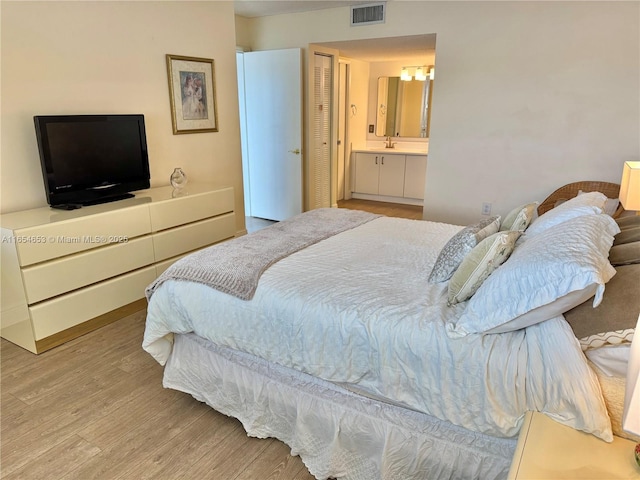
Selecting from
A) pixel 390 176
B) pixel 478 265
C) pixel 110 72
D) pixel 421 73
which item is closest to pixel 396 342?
pixel 478 265

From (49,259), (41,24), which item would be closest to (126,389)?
(49,259)

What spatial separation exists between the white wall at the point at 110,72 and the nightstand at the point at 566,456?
314 centimetres

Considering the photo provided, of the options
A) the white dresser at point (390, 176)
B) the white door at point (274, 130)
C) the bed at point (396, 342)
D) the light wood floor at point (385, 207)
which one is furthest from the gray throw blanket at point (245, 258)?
the white dresser at point (390, 176)

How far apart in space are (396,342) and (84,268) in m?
2.14

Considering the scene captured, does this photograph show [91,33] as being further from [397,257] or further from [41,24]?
[397,257]

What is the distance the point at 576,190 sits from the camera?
3.77 meters

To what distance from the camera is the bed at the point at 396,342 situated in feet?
4.41

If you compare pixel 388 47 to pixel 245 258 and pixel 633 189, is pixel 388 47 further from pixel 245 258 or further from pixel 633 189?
pixel 245 258

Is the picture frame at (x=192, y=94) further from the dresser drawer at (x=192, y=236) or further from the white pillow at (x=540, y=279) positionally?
the white pillow at (x=540, y=279)

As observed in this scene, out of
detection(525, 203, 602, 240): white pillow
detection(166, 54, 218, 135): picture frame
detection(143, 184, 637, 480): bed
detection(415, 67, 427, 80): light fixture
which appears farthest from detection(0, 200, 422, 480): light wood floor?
detection(415, 67, 427, 80): light fixture

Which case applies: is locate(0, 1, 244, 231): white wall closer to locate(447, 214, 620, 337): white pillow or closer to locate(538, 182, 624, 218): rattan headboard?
locate(447, 214, 620, 337): white pillow

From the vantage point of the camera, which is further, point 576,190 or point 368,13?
point 368,13

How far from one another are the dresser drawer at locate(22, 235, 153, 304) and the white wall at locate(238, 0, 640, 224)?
2966mm

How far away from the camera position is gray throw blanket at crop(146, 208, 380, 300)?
1.89 metres
